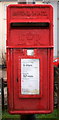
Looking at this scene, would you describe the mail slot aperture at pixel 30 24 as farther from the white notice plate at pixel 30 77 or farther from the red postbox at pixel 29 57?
the white notice plate at pixel 30 77

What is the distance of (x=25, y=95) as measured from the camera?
148 inches

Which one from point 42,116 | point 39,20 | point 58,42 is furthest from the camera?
point 58,42

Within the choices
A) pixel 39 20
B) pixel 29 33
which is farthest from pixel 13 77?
pixel 39 20

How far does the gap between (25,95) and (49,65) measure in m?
0.62

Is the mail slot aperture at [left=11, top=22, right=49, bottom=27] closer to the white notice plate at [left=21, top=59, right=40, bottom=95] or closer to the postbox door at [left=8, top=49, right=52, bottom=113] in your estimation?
the postbox door at [left=8, top=49, right=52, bottom=113]

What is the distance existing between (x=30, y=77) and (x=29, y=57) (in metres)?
0.33

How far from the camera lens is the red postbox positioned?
3699mm

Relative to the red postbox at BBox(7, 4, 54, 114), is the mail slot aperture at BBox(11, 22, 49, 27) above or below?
above

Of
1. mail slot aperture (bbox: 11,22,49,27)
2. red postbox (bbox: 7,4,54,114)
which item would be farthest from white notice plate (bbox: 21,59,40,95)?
mail slot aperture (bbox: 11,22,49,27)

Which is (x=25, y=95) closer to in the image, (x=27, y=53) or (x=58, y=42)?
(x=27, y=53)

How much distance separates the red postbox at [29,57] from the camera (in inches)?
146

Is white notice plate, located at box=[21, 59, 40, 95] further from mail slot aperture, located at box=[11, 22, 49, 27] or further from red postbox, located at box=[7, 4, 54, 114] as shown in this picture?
mail slot aperture, located at box=[11, 22, 49, 27]

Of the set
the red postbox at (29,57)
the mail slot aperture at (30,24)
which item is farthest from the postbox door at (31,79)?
the mail slot aperture at (30,24)

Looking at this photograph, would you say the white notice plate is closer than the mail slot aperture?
No
